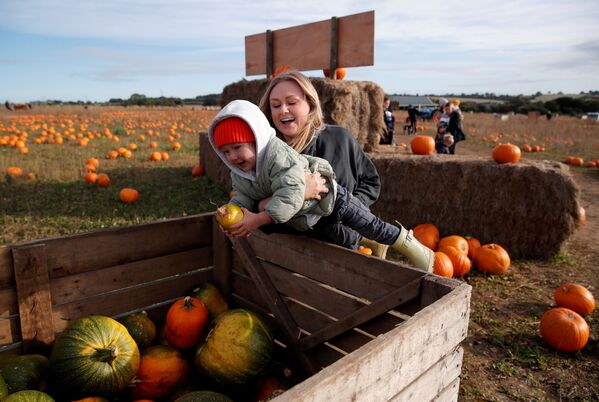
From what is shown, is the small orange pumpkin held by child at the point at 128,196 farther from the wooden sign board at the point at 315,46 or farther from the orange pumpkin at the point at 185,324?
the orange pumpkin at the point at 185,324

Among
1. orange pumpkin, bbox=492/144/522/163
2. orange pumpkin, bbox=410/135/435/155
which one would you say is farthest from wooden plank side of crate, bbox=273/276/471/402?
orange pumpkin, bbox=410/135/435/155

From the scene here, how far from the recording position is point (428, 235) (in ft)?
18.7

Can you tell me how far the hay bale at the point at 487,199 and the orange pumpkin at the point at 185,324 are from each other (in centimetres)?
438

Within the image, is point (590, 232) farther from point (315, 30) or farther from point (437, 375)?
point (437, 375)

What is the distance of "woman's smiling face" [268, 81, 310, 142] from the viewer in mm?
2504

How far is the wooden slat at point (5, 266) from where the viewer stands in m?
2.20

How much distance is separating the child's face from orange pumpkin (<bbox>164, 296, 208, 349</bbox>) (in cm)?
99

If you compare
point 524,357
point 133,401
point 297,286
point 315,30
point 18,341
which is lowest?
point 524,357

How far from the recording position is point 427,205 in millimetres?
6309

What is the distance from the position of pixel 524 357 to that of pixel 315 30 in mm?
5009

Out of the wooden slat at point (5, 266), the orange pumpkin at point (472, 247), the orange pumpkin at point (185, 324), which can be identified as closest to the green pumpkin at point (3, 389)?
the wooden slat at point (5, 266)

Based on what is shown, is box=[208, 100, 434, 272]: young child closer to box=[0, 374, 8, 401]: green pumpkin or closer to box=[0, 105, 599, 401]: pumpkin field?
box=[0, 105, 599, 401]: pumpkin field

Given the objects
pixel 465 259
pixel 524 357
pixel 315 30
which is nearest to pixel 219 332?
pixel 524 357

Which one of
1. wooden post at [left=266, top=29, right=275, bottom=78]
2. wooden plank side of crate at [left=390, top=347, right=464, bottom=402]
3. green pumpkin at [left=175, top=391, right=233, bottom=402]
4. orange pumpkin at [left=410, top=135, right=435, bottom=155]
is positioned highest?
wooden post at [left=266, top=29, right=275, bottom=78]
